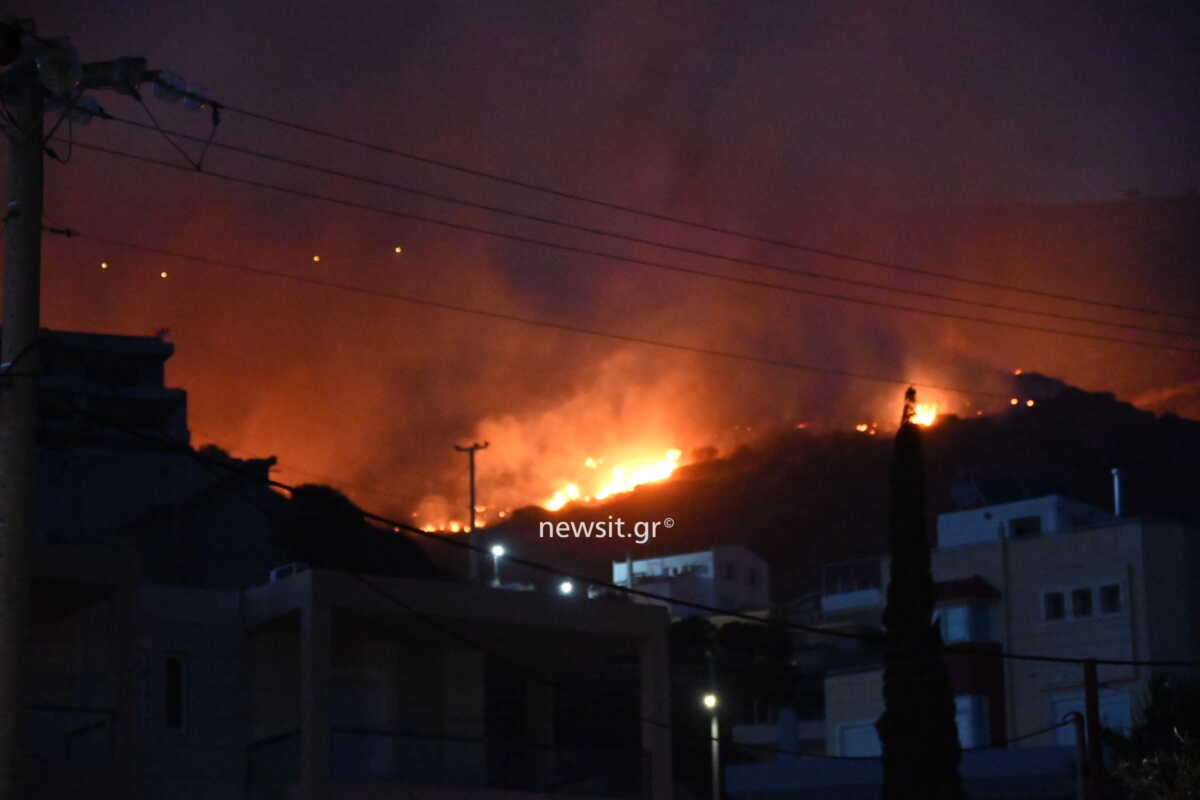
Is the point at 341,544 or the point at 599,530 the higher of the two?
the point at 599,530

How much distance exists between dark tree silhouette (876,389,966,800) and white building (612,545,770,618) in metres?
55.7

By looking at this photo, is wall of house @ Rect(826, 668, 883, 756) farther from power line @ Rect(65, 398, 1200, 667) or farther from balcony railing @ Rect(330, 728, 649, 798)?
balcony railing @ Rect(330, 728, 649, 798)

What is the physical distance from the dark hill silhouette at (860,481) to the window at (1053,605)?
76699 mm

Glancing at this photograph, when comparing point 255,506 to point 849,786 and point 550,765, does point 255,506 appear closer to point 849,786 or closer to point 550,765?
point 849,786

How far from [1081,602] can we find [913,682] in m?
19.4

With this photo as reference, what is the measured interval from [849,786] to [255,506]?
72.0 ft

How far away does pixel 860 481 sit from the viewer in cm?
17350

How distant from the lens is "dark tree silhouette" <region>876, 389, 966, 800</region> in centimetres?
3859

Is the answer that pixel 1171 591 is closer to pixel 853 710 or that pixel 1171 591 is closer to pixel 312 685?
pixel 853 710

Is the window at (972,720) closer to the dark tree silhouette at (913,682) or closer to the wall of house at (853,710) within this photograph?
the wall of house at (853,710)

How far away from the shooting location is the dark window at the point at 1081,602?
5631cm

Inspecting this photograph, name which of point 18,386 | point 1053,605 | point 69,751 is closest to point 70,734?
point 69,751

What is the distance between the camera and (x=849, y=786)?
48.7 m

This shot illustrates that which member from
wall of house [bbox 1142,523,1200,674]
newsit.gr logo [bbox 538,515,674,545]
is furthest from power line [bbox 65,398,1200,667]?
newsit.gr logo [bbox 538,515,674,545]
